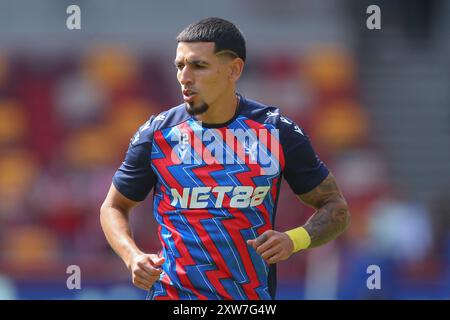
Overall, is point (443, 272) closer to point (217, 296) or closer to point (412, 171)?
point (412, 171)

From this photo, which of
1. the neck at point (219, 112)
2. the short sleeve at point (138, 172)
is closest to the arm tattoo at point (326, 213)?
the neck at point (219, 112)

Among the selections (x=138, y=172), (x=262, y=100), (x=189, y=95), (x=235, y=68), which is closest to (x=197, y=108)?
(x=189, y=95)

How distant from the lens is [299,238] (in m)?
5.28

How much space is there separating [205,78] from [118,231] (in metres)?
0.94

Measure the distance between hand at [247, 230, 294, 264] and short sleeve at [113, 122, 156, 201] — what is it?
2.44 ft

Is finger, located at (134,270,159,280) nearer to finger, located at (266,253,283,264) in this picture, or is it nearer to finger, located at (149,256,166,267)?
finger, located at (149,256,166,267)

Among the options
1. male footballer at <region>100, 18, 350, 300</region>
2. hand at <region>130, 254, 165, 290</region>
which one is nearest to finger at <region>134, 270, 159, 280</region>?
hand at <region>130, 254, 165, 290</region>

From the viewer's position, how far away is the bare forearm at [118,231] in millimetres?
5207

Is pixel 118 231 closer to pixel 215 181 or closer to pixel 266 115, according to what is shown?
pixel 215 181

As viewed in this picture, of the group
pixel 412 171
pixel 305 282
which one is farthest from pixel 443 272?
pixel 412 171

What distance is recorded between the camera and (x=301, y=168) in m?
5.39

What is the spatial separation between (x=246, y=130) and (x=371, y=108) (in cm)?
1379

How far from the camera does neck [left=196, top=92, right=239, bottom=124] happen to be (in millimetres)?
5344

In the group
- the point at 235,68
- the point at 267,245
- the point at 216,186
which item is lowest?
the point at 267,245
